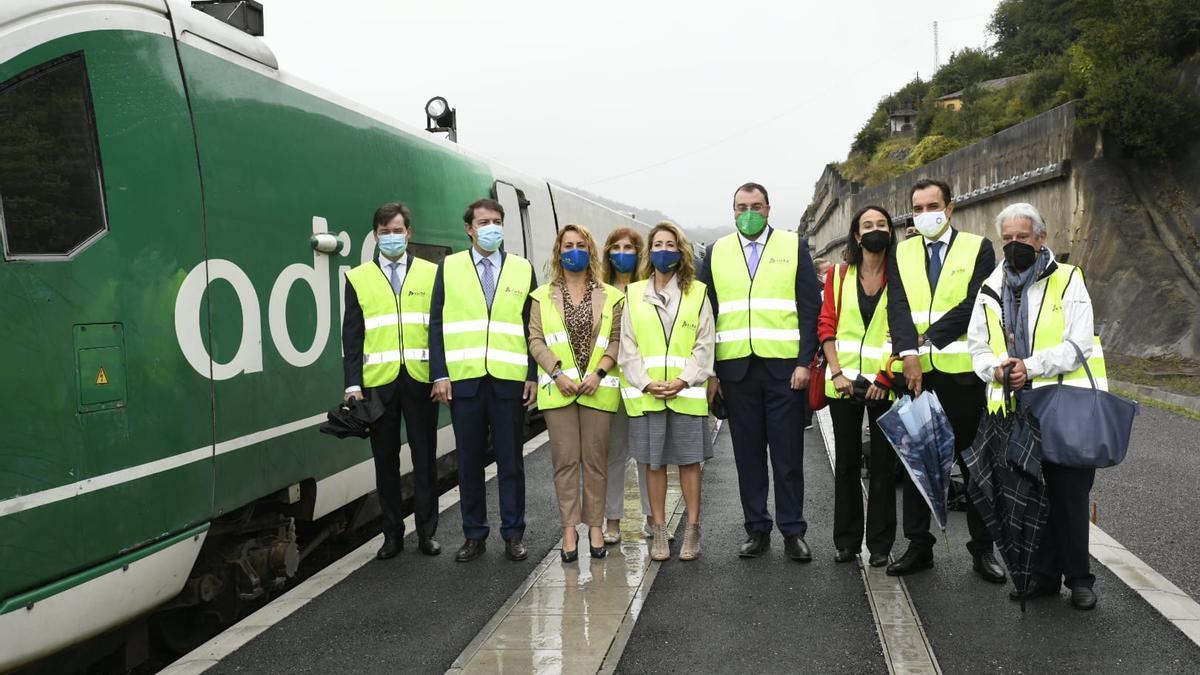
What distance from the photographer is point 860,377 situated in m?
5.41

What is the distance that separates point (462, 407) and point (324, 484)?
0.92m

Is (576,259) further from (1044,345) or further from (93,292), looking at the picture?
(93,292)

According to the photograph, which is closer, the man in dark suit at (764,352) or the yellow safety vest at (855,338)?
the yellow safety vest at (855,338)

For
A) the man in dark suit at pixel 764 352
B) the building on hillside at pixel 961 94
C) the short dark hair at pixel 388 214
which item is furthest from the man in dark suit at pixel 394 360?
the building on hillside at pixel 961 94

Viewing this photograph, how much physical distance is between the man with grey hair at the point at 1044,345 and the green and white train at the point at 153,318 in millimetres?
3612

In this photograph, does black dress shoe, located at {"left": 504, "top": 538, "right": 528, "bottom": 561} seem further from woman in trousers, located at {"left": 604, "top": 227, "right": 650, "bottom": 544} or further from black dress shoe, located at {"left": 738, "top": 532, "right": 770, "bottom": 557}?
black dress shoe, located at {"left": 738, "top": 532, "right": 770, "bottom": 557}

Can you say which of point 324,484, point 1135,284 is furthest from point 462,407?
point 1135,284

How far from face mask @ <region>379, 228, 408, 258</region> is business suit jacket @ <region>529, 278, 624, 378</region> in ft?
2.82

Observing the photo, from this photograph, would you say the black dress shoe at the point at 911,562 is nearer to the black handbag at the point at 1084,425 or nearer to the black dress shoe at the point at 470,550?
the black handbag at the point at 1084,425

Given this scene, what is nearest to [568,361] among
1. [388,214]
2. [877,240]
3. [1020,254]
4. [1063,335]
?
[388,214]

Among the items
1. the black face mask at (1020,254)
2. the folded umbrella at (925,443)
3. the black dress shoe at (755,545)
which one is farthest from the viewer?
the black dress shoe at (755,545)

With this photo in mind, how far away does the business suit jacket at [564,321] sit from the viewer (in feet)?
18.8

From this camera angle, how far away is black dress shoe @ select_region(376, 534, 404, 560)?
589 cm

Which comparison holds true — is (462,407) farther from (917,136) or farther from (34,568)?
(917,136)
